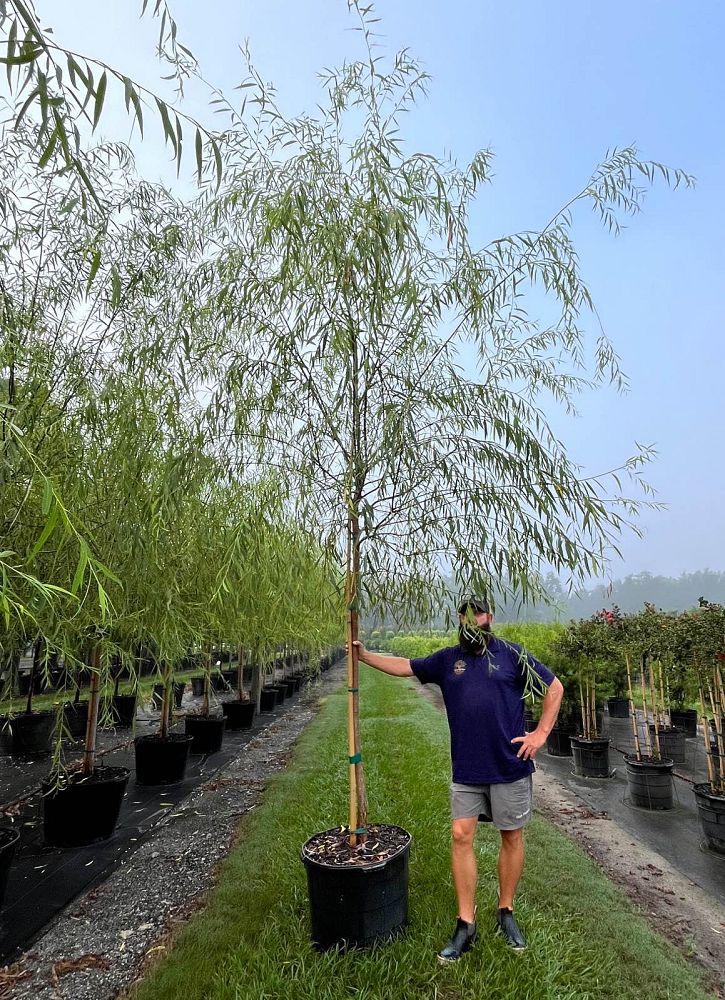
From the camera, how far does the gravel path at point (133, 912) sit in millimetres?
2492

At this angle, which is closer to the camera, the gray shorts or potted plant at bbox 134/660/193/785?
the gray shorts

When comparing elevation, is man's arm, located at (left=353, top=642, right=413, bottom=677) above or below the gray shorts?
above

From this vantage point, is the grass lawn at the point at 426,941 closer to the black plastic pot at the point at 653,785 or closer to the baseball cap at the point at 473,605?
the black plastic pot at the point at 653,785

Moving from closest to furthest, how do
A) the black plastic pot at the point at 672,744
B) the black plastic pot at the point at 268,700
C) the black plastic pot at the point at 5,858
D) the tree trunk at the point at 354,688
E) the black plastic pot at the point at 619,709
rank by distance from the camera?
the tree trunk at the point at 354,688, the black plastic pot at the point at 5,858, the black plastic pot at the point at 672,744, the black plastic pot at the point at 619,709, the black plastic pot at the point at 268,700

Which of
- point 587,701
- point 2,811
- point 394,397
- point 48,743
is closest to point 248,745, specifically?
point 48,743

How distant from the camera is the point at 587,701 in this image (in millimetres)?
6418

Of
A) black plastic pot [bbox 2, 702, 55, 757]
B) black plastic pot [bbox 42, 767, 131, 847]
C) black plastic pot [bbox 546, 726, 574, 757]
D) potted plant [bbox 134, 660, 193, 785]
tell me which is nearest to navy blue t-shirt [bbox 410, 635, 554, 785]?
black plastic pot [bbox 42, 767, 131, 847]

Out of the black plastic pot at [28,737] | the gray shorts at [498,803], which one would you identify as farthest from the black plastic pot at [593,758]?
the black plastic pot at [28,737]

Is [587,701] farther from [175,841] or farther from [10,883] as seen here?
[10,883]

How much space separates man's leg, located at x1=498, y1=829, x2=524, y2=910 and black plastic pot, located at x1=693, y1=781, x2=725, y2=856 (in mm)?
2145

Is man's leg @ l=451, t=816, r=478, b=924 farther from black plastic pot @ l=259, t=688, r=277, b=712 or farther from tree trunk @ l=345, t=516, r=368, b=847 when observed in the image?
black plastic pot @ l=259, t=688, r=277, b=712

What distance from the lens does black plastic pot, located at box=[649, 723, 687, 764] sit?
259 inches

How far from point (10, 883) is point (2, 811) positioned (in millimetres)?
1590

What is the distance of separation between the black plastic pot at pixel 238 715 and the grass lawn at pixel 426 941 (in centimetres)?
457
